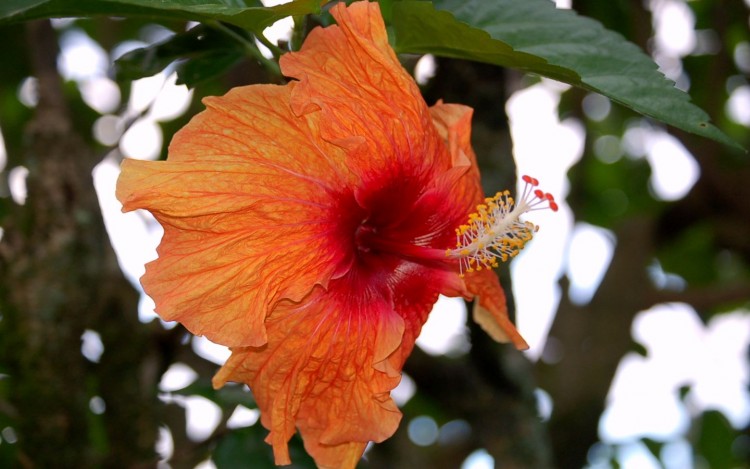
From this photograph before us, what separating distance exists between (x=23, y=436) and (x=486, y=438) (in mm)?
1008

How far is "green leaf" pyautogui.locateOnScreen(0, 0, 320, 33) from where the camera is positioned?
83 centimetres

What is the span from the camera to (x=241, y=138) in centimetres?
89

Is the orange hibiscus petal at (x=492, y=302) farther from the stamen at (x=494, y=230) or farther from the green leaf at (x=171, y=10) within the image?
the green leaf at (x=171, y=10)

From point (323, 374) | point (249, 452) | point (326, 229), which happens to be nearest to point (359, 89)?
point (326, 229)

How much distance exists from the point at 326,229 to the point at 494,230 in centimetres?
22

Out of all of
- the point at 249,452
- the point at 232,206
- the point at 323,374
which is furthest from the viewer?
the point at 249,452

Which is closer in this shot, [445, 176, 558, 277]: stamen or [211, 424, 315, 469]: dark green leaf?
[445, 176, 558, 277]: stamen

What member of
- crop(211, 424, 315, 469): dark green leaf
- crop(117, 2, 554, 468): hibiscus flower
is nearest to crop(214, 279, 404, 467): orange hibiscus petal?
crop(117, 2, 554, 468): hibiscus flower

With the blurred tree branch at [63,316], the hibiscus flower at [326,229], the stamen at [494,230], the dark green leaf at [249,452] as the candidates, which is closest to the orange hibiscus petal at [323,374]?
the hibiscus flower at [326,229]

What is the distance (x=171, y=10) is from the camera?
2.99 feet

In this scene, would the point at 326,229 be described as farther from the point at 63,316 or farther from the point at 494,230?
the point at 63,316

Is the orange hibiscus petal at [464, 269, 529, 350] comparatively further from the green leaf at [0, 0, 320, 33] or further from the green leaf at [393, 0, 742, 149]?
the green leaf at [0, 0, 320, 33]

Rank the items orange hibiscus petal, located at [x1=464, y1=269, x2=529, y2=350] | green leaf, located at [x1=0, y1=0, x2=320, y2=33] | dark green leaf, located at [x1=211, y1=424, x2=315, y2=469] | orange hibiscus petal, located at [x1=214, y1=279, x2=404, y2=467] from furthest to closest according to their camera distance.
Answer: dark green leaf, located at [x1=211, y1=424, x2=315, y2=469], orange hibiscus petal, located at [x1=464, y1=269, x2=529, y2=350], orange hibiscus petal, located at [x1=214, y1=279, x2=404, y2=467], green leaf, located at [x1=0, y1=0, x2=320, y2=33]

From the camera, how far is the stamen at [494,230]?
3.43 feet
